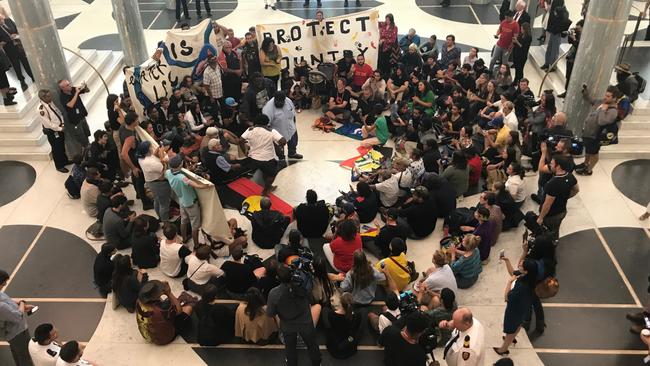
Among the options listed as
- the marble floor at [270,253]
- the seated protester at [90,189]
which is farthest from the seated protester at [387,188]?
the seated protester at [90,189]

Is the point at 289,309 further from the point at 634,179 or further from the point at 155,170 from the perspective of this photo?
the point at 634,179

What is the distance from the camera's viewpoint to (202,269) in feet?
26.7

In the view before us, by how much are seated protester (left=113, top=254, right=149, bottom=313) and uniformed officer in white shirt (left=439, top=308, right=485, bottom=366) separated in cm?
439

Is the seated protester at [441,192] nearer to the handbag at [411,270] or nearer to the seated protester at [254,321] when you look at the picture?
the handbag at [411,270]

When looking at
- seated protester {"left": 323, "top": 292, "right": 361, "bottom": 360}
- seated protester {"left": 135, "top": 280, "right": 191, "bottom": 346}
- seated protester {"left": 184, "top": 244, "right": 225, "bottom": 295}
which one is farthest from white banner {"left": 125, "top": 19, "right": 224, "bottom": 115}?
seated protester {"left": 323, "top": 292, "right": 361, "bottom": 360}

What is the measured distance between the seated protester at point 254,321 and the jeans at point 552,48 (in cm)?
1050

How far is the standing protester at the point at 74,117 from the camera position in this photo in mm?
10984

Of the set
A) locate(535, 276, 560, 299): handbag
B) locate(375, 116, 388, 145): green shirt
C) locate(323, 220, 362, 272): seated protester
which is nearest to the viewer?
locate(535, 276, 560, 299): handbag

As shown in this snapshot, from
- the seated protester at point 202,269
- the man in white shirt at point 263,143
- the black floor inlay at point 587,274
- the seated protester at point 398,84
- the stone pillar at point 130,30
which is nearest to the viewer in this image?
the seated protester at point 202,269

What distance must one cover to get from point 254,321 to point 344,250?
1.69m

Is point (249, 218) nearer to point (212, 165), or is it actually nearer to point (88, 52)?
point (212, 165)

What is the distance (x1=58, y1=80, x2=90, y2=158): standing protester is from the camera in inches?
432

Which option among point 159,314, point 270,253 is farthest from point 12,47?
point 159,314

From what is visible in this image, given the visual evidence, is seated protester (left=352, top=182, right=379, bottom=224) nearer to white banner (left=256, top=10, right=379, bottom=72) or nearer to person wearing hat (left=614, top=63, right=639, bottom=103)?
white banner (left=256, top=10, right=379, bottom=72)
